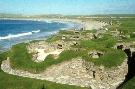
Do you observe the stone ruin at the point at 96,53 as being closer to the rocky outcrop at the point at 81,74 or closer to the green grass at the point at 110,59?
the green grass at the point at 110,59

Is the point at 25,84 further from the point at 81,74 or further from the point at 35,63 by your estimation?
the point at 81,74

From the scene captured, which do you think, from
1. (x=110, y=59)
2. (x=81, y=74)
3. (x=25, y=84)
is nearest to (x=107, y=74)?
(x=110, y=59)

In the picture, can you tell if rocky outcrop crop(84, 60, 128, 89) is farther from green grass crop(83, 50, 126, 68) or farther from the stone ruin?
the stone ruin

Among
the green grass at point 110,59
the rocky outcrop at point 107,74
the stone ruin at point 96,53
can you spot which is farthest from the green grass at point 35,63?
the stone ruin at point 96,53

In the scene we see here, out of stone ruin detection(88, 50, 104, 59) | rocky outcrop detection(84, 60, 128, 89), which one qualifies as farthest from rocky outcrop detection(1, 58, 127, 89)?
stone ruin detection(88, 50, 104, 59)

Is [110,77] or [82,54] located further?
[82,54]

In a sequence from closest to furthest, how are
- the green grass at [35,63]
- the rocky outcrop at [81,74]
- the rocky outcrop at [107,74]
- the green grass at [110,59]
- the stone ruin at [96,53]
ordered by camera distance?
the rocky outcrop at [107,74]
the rocky outcrop at [81,74]
the green grass at [110,59]
the green grass at [35,63]
the stone ruin at [96,53]

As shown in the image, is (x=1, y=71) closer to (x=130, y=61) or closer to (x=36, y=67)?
(x=36, y=67)

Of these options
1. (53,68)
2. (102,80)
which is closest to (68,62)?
(53,68)
